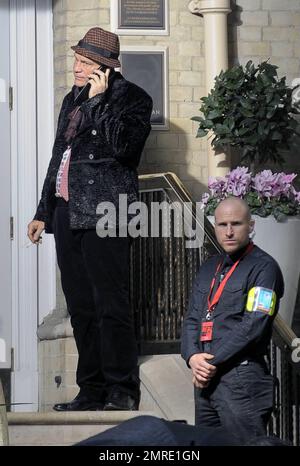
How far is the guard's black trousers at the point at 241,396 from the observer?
19.5 feet

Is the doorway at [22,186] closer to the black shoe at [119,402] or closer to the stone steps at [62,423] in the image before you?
the black shoe at [119,402]

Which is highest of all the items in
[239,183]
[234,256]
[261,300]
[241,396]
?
[239,183]

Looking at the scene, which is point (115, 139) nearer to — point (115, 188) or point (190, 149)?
point (115, 188)

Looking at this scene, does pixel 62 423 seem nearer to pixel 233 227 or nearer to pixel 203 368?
pixel 203 368

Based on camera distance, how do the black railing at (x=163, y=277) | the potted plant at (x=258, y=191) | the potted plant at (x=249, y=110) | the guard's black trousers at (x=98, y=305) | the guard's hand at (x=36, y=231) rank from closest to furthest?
1. the guard's black trousers at (x=98, y=305)
2. the guard's hand at (x=36, y=231)
3. the black railing at (x=163, y=277)
4. the potted plant at (x=258, y=191)
5. the potted plant at (x=249, y=110)

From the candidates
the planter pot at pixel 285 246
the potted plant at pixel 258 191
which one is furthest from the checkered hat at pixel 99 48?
the planter pot at pixel 285 246

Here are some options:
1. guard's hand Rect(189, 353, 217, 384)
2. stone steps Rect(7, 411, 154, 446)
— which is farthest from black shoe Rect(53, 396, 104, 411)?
guard's hand Rect(189, 353, 217, 384)

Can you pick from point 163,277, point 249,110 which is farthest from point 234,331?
point 249,110

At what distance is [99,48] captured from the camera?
7.70 metres

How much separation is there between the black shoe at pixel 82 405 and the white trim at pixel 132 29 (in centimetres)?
295

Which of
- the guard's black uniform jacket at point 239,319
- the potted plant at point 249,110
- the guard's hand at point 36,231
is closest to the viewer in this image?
the guard's black uniform jacket at point 239,319

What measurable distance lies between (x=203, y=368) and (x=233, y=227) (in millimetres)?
641

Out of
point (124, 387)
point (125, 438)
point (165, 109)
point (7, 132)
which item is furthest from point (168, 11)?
point (125, 438)

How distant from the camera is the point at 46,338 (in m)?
9.03
